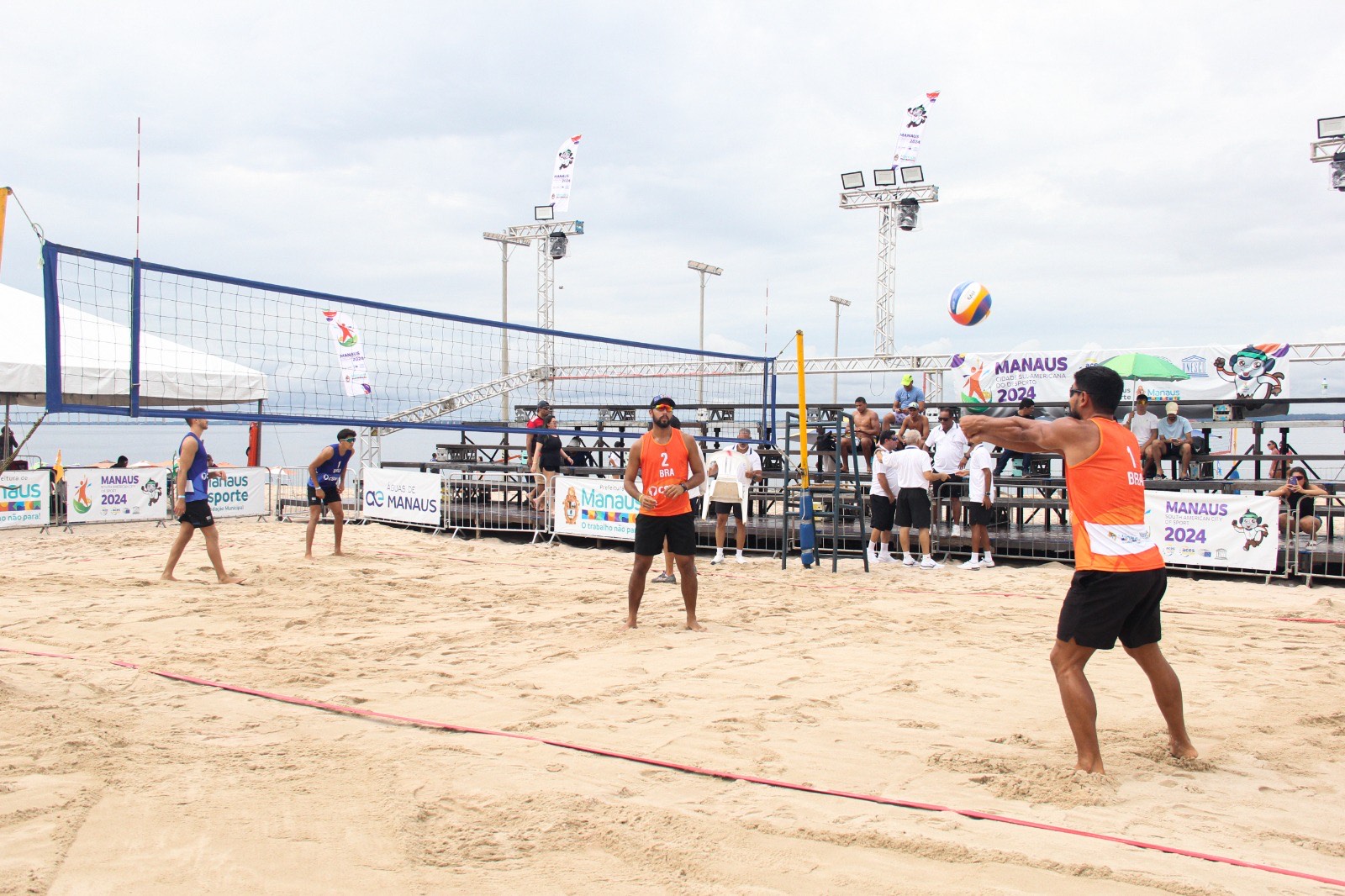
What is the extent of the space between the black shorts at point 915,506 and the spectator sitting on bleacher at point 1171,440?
2.81 m

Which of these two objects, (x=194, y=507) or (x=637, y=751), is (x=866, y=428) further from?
(x=637, y=751)

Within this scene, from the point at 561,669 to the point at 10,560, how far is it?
815cm

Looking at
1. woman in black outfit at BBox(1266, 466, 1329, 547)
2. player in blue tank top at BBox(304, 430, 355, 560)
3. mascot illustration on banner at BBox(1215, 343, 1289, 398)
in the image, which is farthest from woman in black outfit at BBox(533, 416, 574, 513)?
mascot illustration on banner at BBox(1215, 343, 1289, 398)

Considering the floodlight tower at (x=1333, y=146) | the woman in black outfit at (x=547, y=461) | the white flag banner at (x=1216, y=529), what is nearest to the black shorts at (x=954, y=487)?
the white flag banner at (x=1216, y=529)

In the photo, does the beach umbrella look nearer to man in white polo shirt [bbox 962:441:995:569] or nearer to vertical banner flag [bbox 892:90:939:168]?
man in white polo shirt [bbox 962:441:995:569]

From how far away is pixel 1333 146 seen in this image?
18.9 metres

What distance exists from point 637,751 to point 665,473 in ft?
9.63

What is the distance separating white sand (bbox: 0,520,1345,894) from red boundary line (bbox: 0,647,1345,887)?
54 mm

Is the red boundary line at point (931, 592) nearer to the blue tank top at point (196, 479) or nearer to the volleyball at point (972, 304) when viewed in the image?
the blue tank top at point (196, 479)

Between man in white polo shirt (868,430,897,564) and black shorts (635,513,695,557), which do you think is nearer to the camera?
black shorts (635,513,695,557)

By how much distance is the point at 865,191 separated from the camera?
29.7 m

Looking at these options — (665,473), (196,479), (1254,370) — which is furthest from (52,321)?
(1254,370)

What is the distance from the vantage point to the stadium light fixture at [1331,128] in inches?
744

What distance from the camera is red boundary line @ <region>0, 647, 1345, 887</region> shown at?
109 inches
